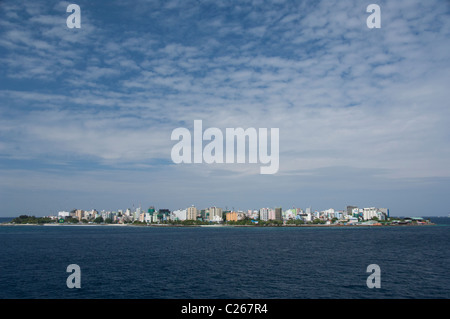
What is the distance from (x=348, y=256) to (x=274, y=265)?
71.8 feet

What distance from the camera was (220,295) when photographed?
34219mm

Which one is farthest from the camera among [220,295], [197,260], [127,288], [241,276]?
[197,260]

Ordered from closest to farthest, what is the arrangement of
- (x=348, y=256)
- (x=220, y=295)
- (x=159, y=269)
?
(x=220, y=295), (x=159, y=269), (x=348, y=256)

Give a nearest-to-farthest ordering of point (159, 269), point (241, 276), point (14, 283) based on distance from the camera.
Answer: point (14, 283) < point (241, 276) < point (159, 269)

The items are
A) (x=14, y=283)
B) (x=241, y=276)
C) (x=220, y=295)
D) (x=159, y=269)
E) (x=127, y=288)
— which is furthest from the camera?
(x=159, y=269)
